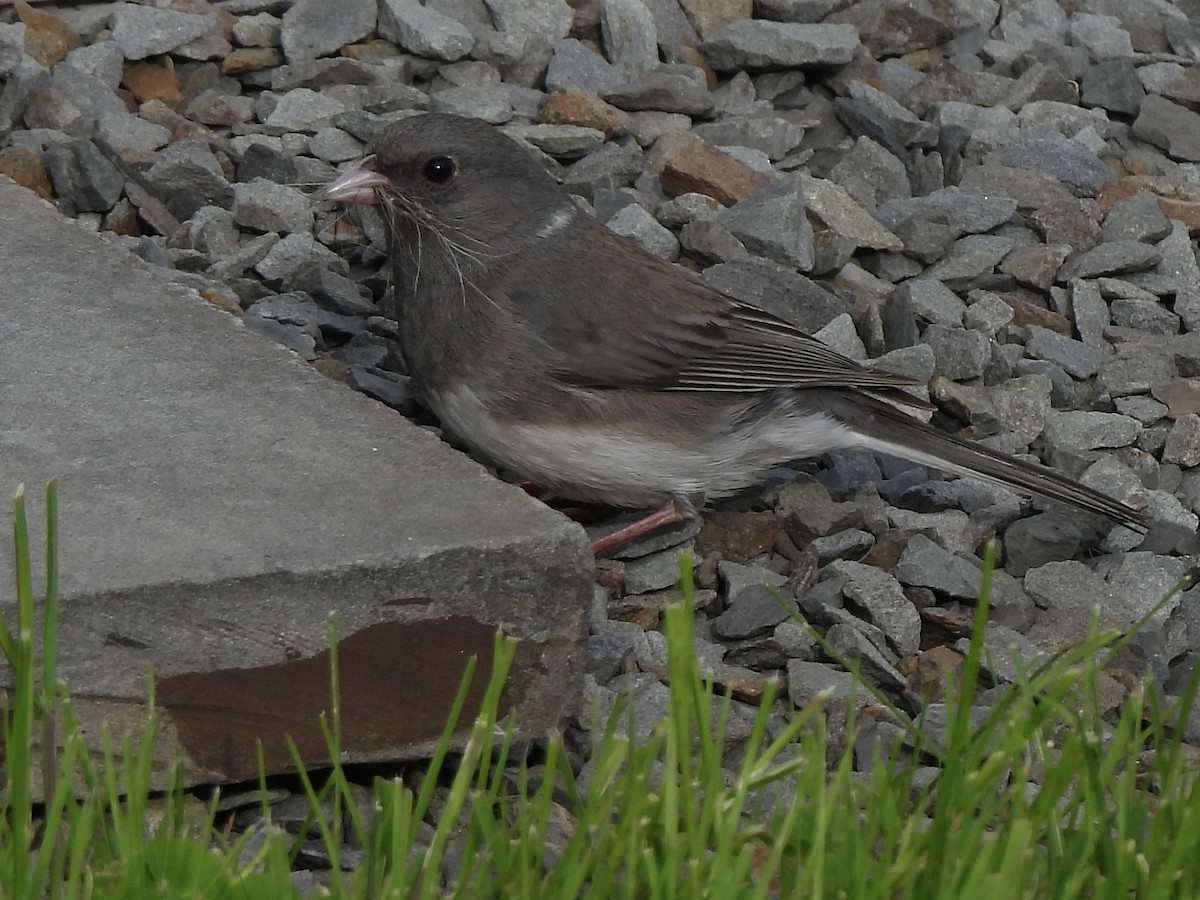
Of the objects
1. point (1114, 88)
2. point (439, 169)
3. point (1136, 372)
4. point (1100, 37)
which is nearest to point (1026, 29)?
point (1100, 37)

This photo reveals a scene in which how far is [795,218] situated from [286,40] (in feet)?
5.23

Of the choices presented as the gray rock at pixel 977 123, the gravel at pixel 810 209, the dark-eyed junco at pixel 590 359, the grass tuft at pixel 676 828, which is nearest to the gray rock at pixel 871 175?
the gravel at pixel 810 209

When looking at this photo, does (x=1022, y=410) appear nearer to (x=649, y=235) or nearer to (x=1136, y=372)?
(x=1136, y=372)

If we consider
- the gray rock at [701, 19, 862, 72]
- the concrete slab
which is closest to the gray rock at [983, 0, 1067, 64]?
the gray rock at [701, 19, 862, 72]

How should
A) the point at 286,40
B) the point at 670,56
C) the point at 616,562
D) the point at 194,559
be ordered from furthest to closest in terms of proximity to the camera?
the point at 670,56 → the point at 286,40 → the point at 616,562 → the point at 194,559

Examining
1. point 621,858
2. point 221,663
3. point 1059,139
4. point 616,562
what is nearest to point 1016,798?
point 621,858

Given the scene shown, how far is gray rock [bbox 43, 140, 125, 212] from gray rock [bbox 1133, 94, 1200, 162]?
303 centimetres

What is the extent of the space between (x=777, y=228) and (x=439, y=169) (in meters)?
1.01

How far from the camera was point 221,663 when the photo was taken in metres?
2.74

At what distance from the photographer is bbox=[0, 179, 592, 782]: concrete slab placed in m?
2.70

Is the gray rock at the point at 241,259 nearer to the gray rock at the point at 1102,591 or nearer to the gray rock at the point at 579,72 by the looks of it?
the gray rock at the point at 579,72

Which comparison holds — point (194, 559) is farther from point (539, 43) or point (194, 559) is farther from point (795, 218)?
point (539, 43)

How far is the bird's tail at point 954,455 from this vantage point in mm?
3943

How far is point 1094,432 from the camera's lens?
4406 mm
